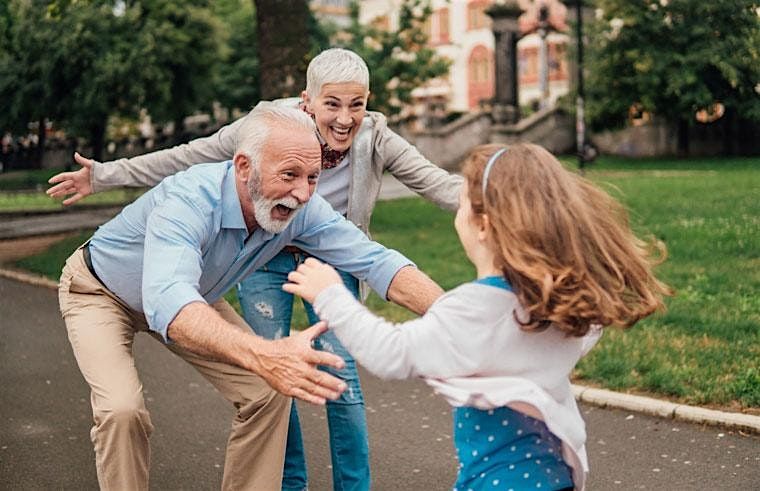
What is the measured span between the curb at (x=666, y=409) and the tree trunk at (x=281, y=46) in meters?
9.34

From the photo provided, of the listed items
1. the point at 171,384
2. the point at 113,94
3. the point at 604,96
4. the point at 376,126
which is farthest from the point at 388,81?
the point at 376,126

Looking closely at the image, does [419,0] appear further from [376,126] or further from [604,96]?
[376,126]

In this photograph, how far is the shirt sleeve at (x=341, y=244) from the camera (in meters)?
4.35

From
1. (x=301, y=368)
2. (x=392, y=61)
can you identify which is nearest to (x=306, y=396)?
(x=301, y=368)

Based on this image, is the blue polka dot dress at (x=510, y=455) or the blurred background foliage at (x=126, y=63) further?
the blurred background foliage at (x=126, y=63)

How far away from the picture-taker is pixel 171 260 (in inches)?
146

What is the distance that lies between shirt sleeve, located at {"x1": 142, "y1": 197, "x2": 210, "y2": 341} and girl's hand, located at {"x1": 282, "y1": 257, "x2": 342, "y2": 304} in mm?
556

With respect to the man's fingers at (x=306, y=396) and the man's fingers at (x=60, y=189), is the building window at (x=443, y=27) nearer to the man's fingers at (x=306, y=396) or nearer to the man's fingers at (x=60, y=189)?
the man's fingers at (x=60, y=189)

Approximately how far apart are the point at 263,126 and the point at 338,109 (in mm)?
906

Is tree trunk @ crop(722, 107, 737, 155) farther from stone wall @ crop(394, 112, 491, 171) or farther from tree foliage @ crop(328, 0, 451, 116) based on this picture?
tree foliage @ crop(328, 0, 451, 116)

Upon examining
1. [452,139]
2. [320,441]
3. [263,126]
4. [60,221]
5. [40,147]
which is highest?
[263,126]

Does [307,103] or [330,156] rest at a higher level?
[307,103]

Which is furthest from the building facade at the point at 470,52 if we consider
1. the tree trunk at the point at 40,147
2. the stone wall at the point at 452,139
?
Answer: the stone wall at the point at 452,139

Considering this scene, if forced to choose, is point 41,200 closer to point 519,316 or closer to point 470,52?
point 519,316
